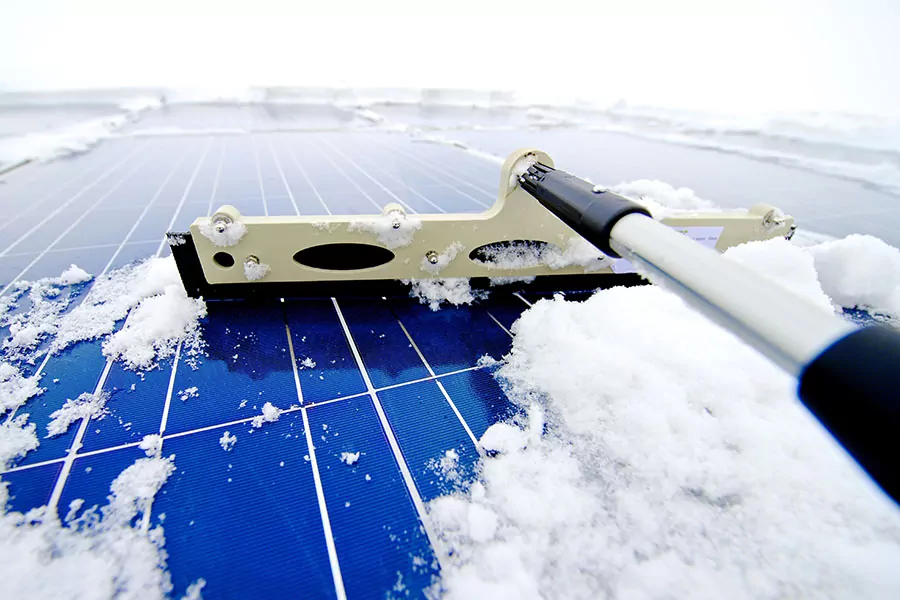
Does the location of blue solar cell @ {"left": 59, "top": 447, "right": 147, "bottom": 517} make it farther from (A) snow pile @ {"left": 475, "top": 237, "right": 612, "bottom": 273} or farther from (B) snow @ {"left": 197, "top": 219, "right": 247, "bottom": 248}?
(A) snow pile @ {"left": 475, "top": 237, "right": 612, "bottom": 273}

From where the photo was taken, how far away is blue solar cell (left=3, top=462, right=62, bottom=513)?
0.86 m

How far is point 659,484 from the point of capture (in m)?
0.88

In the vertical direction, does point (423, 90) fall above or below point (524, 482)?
above

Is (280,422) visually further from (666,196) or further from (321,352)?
(666,196)

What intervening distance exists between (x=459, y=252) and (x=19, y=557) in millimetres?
1327

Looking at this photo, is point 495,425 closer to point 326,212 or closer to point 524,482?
point 524,482

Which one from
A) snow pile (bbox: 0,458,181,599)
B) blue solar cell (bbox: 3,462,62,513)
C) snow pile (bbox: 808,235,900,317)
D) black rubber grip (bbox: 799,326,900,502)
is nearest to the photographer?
black rubber grip (bbox: 799,326,900,502)

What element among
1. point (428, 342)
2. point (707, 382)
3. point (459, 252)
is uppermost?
point (459, 252)

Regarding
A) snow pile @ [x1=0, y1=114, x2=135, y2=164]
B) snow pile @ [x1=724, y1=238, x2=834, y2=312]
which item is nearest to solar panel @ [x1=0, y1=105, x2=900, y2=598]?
snow pile @ [x1=724, y1=238, x2=834, y2=312]

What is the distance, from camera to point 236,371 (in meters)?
1.24

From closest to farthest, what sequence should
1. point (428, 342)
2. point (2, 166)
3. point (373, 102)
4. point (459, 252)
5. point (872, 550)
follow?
point (872, 550) → point (428, 342) → point (459, 252) → point (2, 166) → point (373, 102)

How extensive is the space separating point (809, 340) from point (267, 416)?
113 centimetres

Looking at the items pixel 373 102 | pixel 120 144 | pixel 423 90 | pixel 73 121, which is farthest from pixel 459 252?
pixel 423 90

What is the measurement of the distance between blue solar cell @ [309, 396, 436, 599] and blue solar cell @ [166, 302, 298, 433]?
0.18 m
